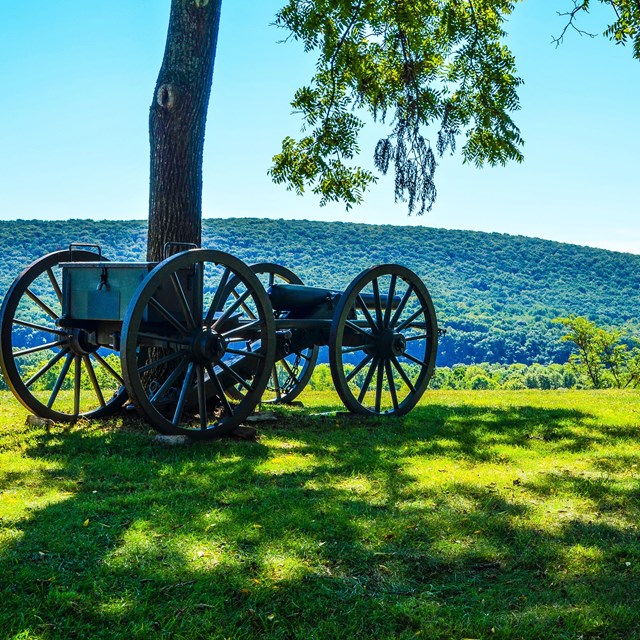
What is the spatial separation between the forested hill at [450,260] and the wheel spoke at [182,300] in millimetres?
51486

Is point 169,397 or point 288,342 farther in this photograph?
point 288,342

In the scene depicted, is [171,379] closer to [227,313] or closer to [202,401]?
[202,401]

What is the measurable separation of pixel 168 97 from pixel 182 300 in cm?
285

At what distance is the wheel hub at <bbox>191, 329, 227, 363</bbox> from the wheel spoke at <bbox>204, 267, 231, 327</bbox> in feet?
0.44

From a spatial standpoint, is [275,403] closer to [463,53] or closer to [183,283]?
[183,283]

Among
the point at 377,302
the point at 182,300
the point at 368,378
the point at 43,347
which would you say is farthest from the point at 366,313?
the point at 43,347

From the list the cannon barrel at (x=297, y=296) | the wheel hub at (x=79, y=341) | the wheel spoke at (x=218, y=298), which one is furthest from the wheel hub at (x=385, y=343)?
the wheel hub at (x=79, y=341)

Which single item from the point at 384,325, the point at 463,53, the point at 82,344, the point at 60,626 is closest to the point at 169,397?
the point at 82,344

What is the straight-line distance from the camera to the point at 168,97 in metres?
8.20

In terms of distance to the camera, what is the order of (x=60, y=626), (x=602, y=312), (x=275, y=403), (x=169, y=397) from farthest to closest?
(x=602, y=312) → (x=275, y=403) → (x=169, y=397) → (x=60, y=626)

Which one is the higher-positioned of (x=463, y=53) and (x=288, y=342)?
(x=463, y=53)

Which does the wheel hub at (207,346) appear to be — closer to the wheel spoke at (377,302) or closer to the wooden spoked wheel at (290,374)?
the wheel spoke at (377,302)

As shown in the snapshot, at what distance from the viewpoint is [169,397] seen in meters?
7.18

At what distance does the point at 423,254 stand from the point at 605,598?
76044 mm
